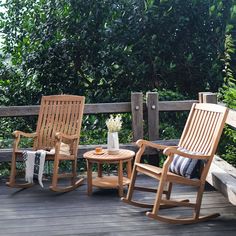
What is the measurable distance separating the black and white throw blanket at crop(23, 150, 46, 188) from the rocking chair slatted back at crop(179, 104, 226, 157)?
4.78 feet

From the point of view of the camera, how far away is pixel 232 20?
21.2ft

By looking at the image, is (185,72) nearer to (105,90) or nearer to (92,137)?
(105,90)

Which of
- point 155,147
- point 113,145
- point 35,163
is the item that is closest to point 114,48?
point 113,145

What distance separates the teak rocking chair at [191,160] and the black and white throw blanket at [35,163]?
1.02 meters

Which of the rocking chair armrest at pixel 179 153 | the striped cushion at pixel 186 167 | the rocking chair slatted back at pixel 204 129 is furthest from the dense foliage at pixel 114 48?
the rocking chair armrest at pixel 179 153

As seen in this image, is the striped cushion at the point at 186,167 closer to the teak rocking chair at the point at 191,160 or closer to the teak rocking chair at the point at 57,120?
the teak rocking chair at the point at 191,160

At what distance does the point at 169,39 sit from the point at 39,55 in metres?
2.01

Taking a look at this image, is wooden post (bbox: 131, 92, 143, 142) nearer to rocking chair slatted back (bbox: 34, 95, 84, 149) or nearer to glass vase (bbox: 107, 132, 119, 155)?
rocking chair slatted back (bbox: 34, 95, 84, 149)

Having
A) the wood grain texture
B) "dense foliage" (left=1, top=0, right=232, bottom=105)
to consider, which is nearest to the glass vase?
the wood grain texture

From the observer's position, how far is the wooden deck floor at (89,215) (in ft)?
11.1

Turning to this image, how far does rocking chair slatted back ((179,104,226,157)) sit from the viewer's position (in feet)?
12.2

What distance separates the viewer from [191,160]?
373cm

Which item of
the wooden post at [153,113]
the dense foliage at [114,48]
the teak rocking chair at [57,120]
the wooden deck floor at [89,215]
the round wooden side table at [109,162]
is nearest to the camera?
the wooden deck floor at [89,215]

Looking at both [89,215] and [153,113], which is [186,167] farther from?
[153,113]
